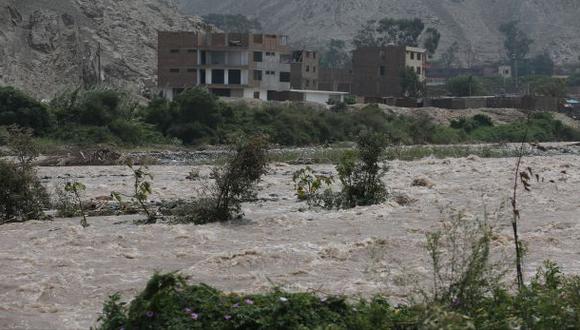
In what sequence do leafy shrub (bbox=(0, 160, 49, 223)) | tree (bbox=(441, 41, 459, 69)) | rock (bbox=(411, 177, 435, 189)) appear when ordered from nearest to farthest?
leafy shrub (bbox=(0, 160, 49, 223))
rock (bbox=(411, 177, 435, 189))
tree (bbox=(441, 41, 459, 69))

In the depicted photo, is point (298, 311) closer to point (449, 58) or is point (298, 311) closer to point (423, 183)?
point (423, 183)

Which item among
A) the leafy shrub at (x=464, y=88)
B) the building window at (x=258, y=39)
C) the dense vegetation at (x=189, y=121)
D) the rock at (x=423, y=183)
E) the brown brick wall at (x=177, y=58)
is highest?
the building window at (x=258, y=39)

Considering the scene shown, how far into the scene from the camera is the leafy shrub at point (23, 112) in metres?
50.6

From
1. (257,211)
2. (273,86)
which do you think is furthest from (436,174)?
(273,86)

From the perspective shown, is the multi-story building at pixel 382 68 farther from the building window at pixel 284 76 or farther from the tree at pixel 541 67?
the tree at pixel 541 67

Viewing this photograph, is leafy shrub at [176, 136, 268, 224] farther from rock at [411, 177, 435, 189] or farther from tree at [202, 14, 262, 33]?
tree at [202, 14, 262, 33]

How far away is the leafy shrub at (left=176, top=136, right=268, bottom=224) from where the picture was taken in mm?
20078

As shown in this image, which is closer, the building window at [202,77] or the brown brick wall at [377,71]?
the building window at [202,77]

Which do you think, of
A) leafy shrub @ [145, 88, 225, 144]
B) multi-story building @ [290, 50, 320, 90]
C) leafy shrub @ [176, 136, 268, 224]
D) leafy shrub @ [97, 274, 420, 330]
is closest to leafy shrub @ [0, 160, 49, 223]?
leafy shrub @ [176, 136, 268, 224]

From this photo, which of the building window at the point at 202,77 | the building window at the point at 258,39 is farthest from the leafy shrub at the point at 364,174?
the building window at the point at 258,39

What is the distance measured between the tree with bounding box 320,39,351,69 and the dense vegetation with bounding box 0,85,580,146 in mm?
96386

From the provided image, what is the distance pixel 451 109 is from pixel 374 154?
5992 centimetres

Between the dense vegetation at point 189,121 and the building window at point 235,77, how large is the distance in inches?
411

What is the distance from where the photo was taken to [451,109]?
8169 centimetres
